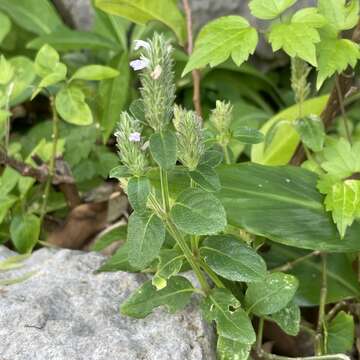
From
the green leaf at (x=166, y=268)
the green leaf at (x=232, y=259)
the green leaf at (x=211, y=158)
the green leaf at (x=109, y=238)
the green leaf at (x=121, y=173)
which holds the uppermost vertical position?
the green leaf at (x=121, y=173)

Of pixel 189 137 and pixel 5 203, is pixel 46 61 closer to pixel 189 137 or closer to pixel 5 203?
pixel 5 203

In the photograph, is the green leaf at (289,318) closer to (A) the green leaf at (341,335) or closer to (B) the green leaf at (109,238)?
(A) the green leaf at (341,335)

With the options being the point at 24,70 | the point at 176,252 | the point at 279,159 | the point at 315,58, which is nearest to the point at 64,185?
the point at 24,70

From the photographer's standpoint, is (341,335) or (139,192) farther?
(341,335)

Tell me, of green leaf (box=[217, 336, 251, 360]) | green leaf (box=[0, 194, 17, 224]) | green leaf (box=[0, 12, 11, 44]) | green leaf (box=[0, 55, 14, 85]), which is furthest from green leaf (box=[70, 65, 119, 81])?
green leaf (box=[217, 336, 251, 360])

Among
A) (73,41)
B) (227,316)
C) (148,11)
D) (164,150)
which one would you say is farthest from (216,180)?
(73,41)

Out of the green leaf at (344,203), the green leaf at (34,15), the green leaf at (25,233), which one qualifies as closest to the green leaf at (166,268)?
the green leaf at (344,203)
